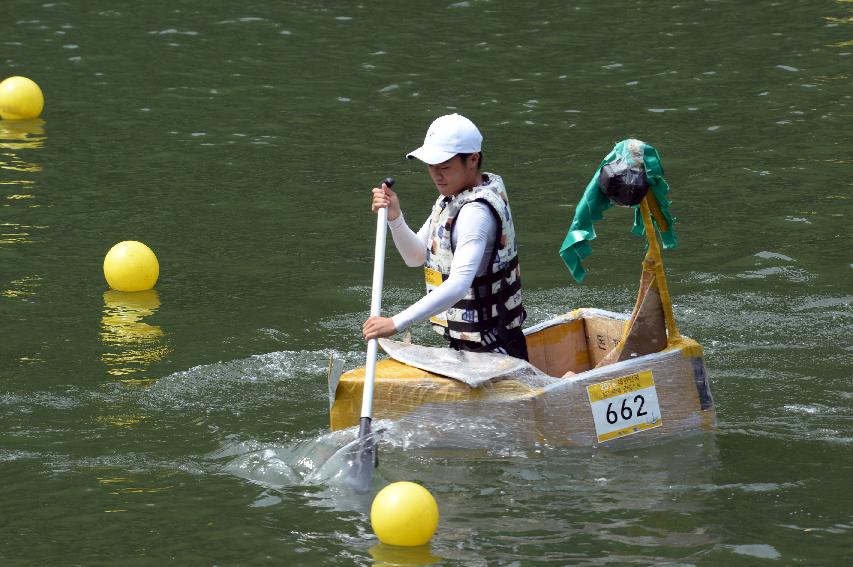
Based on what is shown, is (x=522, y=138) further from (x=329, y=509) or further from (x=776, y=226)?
(x=329, y=509)

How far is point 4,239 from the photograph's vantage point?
11.5 metres

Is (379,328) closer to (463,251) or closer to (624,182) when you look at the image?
(463,251)

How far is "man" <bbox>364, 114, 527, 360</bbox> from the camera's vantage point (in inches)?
280

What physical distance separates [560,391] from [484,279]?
0.69m

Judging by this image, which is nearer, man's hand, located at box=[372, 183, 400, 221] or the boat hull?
the boat hull

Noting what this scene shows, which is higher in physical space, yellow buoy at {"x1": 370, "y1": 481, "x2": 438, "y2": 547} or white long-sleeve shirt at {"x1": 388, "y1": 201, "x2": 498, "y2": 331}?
white long-sleeve shirt at {"x1": 388, "y1": 201, "x2": 498, "y2": 331}

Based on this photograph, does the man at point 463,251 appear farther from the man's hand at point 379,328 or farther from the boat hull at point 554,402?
the boat hull at point 554,402

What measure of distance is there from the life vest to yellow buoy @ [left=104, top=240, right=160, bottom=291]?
11.2 feet

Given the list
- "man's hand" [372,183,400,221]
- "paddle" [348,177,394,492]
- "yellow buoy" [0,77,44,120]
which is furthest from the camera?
"yellow buoy" [0,77,44,120]

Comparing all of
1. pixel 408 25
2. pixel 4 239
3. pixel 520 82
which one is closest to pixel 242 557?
pixel 4 239

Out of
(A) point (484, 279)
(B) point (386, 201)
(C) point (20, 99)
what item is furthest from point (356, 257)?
(C) point (20, 99)

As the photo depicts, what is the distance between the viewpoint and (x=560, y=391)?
7270 millimetres

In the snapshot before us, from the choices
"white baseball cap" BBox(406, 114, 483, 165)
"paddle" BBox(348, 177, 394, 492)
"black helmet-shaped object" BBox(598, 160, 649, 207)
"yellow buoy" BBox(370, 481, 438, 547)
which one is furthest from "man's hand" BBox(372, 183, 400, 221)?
"yellow buoy" BBox(370, 481, 438, 547)

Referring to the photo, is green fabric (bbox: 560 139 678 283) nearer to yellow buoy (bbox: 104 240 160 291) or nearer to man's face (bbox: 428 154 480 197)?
man's face (bbox: 428 154 480 197)
